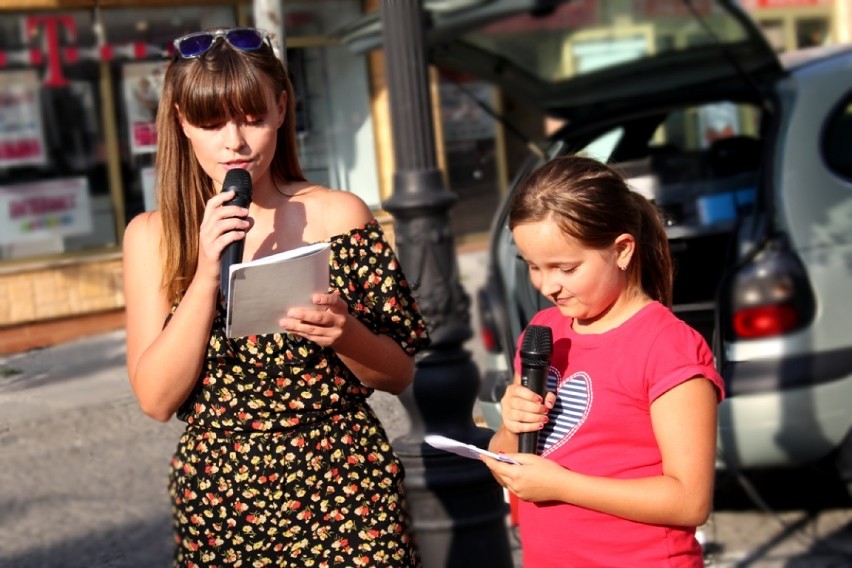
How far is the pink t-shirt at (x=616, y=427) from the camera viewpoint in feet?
7.09

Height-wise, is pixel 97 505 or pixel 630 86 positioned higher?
pixel 630 86

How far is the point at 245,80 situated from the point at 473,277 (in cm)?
904

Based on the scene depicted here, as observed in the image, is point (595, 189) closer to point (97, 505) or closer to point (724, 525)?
point (724, 525)

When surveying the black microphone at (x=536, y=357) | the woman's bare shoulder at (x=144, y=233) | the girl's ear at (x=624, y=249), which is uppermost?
the woman's bare shoulder at (x=144, y=233)

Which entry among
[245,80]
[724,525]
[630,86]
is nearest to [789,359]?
[724,525]

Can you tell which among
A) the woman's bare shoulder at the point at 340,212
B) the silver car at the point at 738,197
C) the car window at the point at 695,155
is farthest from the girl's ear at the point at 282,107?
the car window at the point at 695,155

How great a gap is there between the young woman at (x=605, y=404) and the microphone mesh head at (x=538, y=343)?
69mm

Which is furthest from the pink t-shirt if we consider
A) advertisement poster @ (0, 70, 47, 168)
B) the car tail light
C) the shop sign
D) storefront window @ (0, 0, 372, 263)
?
advertisement poster @ (0, 70, 47, 168)

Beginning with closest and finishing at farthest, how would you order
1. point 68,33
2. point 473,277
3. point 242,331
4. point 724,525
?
point 242,331, point 724,525, point 68,33, point 473,277

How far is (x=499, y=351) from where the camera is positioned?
533 cm

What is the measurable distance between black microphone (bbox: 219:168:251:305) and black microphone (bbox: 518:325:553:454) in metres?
0.51

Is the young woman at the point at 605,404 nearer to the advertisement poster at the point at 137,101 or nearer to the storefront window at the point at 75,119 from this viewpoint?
the storefront window at the point at 75,119

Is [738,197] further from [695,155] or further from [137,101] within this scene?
[137,101]

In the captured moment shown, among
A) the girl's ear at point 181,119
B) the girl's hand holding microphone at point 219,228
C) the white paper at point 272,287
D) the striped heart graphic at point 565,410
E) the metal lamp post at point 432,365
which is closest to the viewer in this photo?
the white paper at point 272,287
